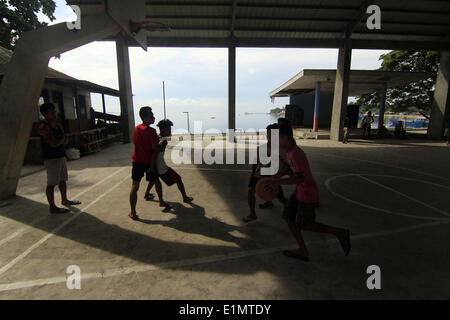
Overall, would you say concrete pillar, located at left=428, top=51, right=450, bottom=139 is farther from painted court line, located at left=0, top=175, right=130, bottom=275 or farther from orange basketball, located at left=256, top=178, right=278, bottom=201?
painted court line, located at left=0, top=175, right=130, bottom=275

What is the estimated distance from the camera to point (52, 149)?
15.3 feet

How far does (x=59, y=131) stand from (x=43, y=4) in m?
23.9

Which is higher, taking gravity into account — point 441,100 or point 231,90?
point 231,90

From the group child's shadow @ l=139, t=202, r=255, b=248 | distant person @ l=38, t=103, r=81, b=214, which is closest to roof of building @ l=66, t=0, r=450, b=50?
distant person @ l=38, t=103, r=81, b=214

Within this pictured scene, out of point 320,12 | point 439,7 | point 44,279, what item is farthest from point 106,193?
point 439,7

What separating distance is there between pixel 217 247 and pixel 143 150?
2.29m

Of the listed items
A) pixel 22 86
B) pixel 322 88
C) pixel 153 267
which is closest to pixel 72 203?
pixel 22 86

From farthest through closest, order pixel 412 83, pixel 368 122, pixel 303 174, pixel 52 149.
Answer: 1. pixel 412 83
2. pixel 368 122
3. pixel 52 149
4. pixel 303 174

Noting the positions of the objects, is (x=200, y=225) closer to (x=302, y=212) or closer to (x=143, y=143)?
(x=143, y=143)

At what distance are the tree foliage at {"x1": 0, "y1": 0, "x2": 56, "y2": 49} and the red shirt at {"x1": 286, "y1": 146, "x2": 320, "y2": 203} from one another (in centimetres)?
2497

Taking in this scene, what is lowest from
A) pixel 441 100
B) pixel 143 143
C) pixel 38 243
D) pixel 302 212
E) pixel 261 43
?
pixel 38 243

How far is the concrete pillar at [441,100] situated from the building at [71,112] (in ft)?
79.4

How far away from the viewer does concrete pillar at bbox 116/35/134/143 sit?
15.4m

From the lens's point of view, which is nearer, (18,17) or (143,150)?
(143,150)
